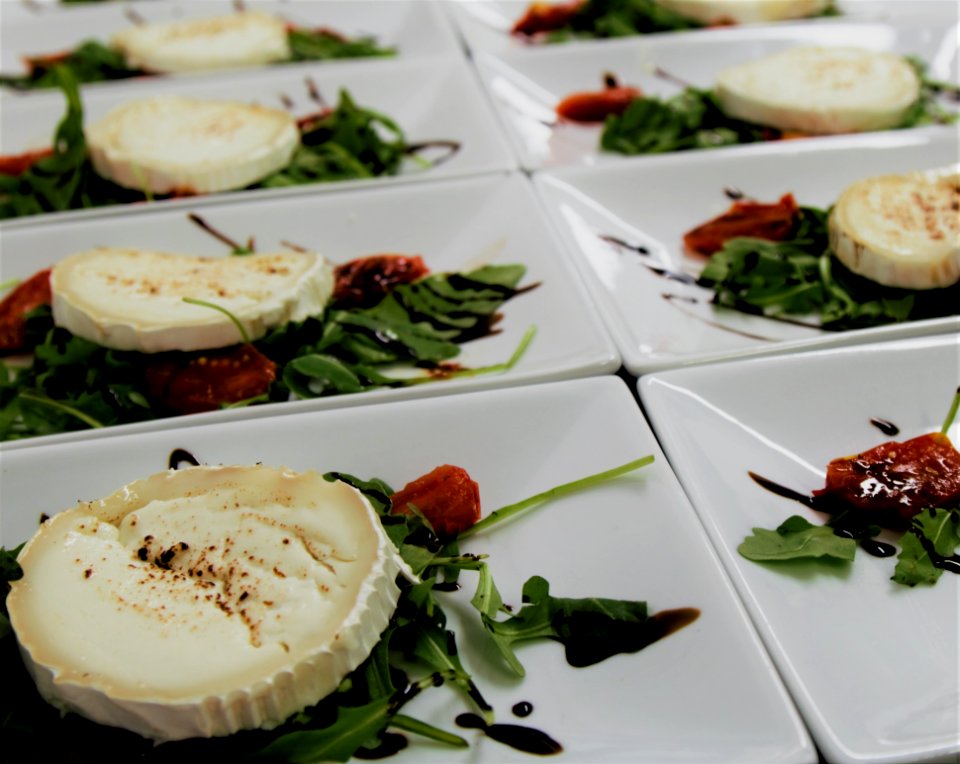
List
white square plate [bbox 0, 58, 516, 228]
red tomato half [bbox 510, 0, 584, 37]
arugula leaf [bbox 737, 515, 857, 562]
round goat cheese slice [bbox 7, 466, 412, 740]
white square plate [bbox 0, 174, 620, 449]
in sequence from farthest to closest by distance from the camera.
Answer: red tomato half [bbox 510, 0, 584, 37]
white square plate [bbox 0, 58, 516, 228]
white square plate [bbox 0, 174, 620, 449]
arugula leaf [bbox 737, 515, 857, 562]
round goat cheese slice [bbox 7, 466, 412, 740]

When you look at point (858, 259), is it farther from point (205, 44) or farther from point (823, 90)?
point (205, 44)

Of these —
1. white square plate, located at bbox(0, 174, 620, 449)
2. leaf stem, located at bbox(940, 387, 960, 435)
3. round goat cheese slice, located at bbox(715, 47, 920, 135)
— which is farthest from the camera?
round goat cheese slice, located at bbox(715, 47, 920, 135)

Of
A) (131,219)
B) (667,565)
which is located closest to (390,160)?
(131,219)

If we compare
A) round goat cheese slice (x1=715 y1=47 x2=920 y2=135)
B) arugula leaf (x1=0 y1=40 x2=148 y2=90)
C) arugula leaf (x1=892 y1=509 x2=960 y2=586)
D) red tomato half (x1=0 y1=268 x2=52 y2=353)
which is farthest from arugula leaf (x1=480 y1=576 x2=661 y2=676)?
arugula leaf (x1=0 y1=40 x2=148 y2=90)

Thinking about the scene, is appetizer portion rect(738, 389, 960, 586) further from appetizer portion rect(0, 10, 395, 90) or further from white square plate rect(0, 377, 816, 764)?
appetizer portion rect(0, 10, 395, 90)

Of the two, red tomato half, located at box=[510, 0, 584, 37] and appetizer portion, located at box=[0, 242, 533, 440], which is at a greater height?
appetizer portion, located at box=[0, 242, 533, 440]

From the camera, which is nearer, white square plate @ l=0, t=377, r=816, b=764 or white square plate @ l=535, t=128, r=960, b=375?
white square plate @ l=0, t=377, r=816, b=764

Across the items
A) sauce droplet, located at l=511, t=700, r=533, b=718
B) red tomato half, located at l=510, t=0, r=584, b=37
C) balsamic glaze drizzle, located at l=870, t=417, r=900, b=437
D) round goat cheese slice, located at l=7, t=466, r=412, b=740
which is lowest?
balsamic glaze drizzle, located at l=870, t=417, r=900, b=437
